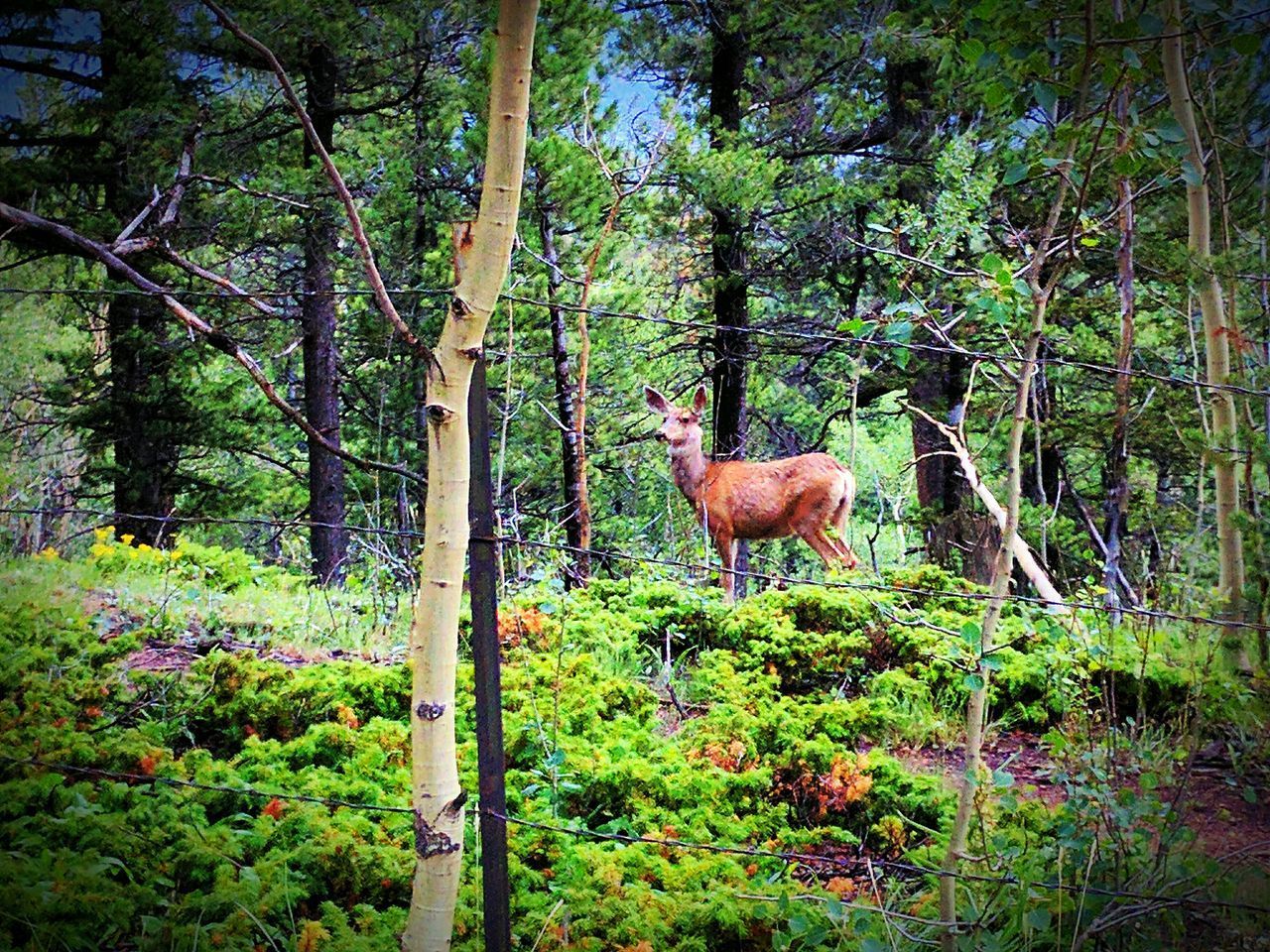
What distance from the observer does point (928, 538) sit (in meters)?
9.19

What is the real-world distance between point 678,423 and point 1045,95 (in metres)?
5.33

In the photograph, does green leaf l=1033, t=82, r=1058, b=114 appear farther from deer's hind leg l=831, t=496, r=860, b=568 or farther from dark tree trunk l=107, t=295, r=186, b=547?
dark tree trunk l=107, t=295, r=186, b=547

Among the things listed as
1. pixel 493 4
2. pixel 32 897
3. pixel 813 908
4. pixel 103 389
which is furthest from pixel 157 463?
pixel 813 908

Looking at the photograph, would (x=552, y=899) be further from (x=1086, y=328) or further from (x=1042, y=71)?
(x=1086, y=328)

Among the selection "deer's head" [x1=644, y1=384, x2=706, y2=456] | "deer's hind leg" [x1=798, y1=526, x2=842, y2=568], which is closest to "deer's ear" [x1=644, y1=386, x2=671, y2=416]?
"deer's head" [x1=644, y1=384, x2=706, y2=456]

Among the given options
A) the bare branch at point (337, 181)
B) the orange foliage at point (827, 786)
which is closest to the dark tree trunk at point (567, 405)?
the orange foliage at point (827, 786)

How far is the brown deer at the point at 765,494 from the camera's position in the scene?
7.72m

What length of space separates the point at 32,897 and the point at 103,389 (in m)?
8.46

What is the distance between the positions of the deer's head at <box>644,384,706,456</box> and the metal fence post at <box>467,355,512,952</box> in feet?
16.9

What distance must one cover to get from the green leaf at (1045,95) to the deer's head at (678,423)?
5.05 meters

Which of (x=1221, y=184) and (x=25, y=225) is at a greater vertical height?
(x=1221, y=184)

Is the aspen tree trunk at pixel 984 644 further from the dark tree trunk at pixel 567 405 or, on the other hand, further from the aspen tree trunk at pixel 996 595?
the dark tree trunk at pixel 567 405

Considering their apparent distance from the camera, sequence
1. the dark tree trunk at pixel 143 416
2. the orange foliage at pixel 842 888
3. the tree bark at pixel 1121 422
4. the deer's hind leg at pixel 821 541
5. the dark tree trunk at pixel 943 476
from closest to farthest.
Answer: the orange foliage at pixel 842 888, the tree bark at pixel 1121 422, the deer's hind leg at pixel 821 541, the dark tree trunk at pixel 943 476, the dark tree trunk at pixel 143 416

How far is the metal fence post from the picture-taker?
2.24m
